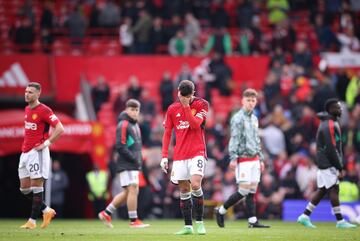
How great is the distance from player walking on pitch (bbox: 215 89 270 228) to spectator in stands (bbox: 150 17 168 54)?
53.8 ft

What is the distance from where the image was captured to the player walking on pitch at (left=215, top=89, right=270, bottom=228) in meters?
19.4

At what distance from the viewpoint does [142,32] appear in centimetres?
3528

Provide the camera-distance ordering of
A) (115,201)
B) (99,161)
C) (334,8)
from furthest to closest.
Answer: (334,8) → (99,161) → (115,201)

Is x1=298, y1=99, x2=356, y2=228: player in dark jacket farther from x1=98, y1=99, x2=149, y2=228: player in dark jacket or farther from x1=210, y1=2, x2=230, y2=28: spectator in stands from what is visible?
x1=210, y1=2, x2=230, y2=28: spectator in stands

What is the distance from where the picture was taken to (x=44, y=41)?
35.1 metres

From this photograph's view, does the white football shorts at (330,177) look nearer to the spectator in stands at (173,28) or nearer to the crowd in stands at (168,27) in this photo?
the crowd in stands at (168,27)

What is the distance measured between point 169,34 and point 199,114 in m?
19.9

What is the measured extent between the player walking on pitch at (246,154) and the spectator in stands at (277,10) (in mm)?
19405

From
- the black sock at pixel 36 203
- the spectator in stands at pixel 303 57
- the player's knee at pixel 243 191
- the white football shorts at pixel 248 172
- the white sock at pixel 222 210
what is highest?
the spectator in stands at pixel 303 57

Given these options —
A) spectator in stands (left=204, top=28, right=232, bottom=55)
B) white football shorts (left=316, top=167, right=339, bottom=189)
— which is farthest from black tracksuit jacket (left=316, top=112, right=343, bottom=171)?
spectator in stands (left=204, top=28, right=232, bottom=55)

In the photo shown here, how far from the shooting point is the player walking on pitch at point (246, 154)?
765 inches

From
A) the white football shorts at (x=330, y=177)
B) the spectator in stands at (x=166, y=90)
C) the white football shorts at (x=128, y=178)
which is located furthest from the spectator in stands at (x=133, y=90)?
the white football shorts at (x=330, y=177)

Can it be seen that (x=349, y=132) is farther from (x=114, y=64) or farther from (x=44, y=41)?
(x=44, y=41)

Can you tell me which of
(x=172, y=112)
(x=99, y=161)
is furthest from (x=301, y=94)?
(x=172, y=112)
